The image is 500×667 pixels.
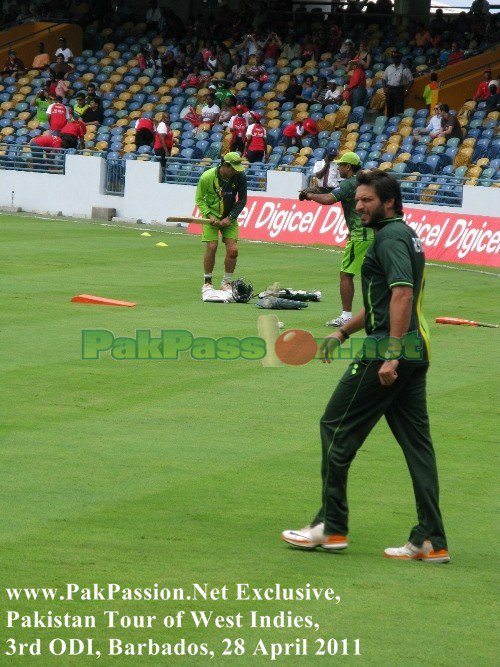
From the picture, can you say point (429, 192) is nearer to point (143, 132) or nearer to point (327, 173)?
point (327, 173)

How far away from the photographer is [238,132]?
106ft

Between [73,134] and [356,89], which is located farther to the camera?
[356,89]

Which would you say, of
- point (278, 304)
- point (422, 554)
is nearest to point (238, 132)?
point (278, 304)

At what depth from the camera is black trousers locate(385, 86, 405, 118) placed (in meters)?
33.6

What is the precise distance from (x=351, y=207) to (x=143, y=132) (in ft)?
64.0

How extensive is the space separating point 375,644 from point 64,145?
1166 inches

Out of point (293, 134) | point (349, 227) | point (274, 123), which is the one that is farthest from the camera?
point (274, 123)

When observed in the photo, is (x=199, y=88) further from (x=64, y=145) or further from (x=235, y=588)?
(x=235, y=588)

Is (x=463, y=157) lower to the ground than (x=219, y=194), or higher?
higher

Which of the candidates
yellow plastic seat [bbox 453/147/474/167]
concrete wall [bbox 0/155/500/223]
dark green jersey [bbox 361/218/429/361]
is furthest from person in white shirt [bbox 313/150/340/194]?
dark green jersey [bbox 361/218/429/361]

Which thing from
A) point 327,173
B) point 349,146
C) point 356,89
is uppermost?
point 356,89

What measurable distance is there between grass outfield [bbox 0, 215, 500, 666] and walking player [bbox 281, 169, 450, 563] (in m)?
0.16

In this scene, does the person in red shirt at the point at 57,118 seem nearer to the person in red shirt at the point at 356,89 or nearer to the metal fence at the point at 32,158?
the metal fence at the point at 32,158

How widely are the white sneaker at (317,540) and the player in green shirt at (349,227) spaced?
809 centimetres
